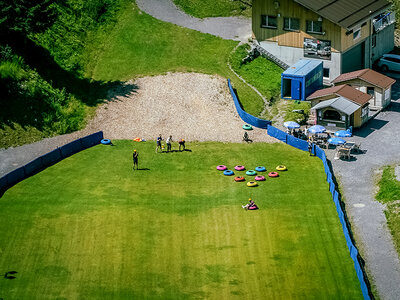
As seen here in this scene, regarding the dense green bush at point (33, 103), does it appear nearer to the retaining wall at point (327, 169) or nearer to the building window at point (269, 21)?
the retaining wall at point (327, 169)

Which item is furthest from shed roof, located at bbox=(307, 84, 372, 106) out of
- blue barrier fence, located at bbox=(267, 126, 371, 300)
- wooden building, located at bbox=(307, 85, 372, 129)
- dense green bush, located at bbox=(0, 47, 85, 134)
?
dense green bush, located at bbox=(0, 47, 85, 134)

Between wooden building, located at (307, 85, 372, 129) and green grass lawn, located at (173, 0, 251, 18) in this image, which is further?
green grass lawn, located at (173, 0, 251, 18)

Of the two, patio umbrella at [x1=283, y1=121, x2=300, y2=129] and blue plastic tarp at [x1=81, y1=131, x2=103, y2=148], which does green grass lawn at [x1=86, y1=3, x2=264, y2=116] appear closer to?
patio umbrella at [x1=283, y1=121, x2=300, y2=129]

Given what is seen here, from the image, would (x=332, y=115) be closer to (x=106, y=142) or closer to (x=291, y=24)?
(x=291, y=24)

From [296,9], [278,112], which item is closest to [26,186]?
[278,112]

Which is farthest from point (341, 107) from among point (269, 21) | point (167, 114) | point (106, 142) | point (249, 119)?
point (106, 142)

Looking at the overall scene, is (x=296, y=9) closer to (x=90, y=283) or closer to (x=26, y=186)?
(x=26, y=186)
